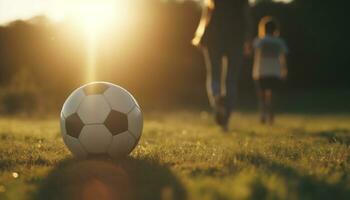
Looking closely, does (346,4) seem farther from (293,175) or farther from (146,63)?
(293,175)

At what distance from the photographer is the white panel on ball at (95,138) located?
→ 194 inches

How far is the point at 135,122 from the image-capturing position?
17.1 feet

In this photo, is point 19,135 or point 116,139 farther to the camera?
point 19,135

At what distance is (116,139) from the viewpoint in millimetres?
4984

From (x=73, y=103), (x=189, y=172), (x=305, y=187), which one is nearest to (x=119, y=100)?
(x=73, y=103)

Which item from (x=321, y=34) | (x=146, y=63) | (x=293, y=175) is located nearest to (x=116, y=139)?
(x=293, y=175)

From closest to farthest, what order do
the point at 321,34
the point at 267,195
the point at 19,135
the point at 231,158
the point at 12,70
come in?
the point at 267,195
the point at 231,158
the point at 19,135
the point at 12,70
the point at 321,34

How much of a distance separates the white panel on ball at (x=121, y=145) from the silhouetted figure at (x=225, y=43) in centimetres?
342

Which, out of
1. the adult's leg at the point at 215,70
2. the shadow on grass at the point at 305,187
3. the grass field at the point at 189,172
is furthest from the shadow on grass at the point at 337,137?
the shadow on grass at the point at 305,187

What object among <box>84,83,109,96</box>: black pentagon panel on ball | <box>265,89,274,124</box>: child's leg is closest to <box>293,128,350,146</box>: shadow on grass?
<box>84,83,109,96</box>: black pentagon panel on ball

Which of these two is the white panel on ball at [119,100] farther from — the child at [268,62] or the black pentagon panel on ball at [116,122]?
the child at [268,62]

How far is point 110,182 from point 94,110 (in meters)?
1.16

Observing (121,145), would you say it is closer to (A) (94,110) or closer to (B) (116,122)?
(B) (116,122)

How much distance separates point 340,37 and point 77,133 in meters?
24.8
